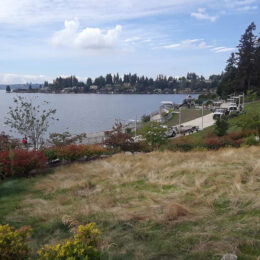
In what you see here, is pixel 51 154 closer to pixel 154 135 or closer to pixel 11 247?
pixel 154 135

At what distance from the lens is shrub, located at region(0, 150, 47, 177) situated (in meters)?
10.1

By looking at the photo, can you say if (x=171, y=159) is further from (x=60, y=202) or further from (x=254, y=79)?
(x=254, y=79)

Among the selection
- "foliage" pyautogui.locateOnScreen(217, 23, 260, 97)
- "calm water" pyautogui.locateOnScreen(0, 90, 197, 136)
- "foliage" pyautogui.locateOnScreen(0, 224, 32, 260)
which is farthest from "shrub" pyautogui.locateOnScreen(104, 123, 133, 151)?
"foliage" pyautogui.locateOnScreen(217, 23, 260, 97)

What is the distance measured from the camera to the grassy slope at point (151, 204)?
463 cm

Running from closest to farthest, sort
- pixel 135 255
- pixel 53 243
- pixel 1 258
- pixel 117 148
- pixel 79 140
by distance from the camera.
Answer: pixel 1 258 → pixel 135 255 → pixel 53 243 → pixel 117 148 → pixel 79 140

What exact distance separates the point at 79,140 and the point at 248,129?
10.6 meters

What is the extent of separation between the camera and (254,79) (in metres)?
59.3

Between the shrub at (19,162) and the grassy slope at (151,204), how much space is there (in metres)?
0.59

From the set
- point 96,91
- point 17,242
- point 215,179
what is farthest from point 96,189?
point 96,91

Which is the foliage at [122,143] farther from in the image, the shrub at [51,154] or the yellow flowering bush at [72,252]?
the yellow flowering bush at [72,252]

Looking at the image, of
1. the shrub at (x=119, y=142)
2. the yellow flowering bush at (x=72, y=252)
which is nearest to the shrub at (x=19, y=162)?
the shrub at (x=119, y=142)

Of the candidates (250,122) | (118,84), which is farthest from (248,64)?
(118,84)

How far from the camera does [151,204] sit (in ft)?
21.5

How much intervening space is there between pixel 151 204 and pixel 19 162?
18.2 ft
